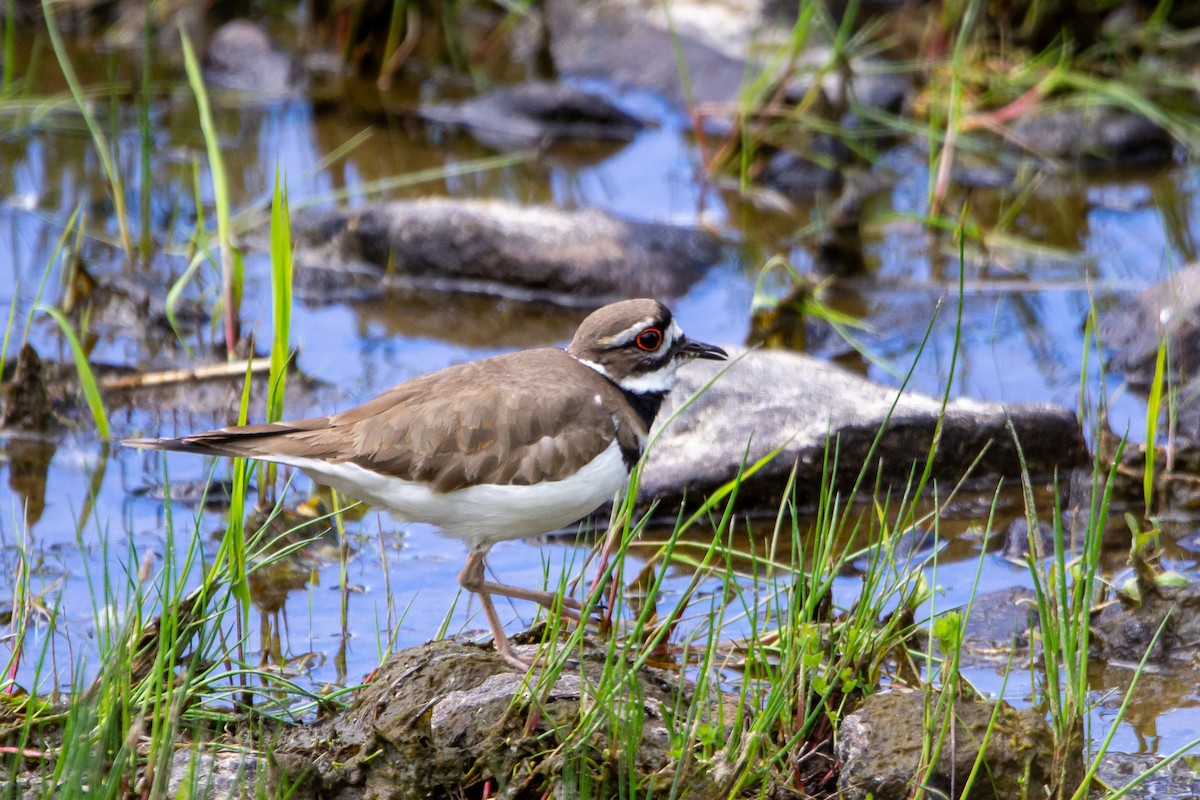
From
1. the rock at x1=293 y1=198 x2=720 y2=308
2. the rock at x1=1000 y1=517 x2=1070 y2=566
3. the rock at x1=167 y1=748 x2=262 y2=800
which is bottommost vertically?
the rock at x1=167 y1=748 x2=262 y2=800

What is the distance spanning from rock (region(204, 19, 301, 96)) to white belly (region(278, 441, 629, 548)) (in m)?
6.92

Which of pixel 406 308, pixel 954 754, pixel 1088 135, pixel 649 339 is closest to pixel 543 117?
pixel 406 308

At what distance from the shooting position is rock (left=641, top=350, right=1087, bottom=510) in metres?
6.17

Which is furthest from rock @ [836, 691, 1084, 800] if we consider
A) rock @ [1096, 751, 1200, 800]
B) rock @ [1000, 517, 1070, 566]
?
rock @ [1000, 517, 1070, 566]

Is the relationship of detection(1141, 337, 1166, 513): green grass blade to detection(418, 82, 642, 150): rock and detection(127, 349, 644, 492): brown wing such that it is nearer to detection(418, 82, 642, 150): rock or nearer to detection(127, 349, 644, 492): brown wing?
detection(127, 349, 644, 492): brown wing

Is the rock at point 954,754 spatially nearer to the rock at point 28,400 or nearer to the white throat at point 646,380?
the white throat at point 646,380

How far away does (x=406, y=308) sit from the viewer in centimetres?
831

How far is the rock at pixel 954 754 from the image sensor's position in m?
3.83

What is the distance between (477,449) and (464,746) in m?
1.12

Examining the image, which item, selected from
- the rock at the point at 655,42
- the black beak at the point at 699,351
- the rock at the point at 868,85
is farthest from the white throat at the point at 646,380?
the rock at the point at 655,42

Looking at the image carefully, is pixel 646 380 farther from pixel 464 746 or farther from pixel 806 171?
pixel 806 171

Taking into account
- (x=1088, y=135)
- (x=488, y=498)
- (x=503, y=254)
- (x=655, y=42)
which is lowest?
(x=488, y=498)

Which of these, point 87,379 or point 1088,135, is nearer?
point 87,379

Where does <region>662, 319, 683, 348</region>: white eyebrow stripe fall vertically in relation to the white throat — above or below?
above
